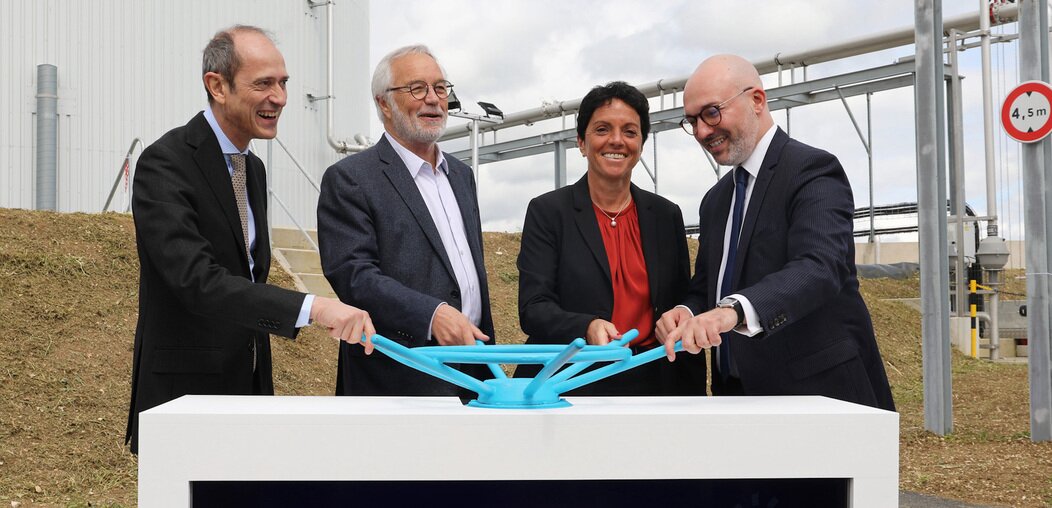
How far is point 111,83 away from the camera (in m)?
10.8

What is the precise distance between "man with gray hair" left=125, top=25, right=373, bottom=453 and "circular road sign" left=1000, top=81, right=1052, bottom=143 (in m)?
6.00

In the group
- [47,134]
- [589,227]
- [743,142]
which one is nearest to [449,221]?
[589,227]

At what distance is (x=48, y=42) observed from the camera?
10.4 m

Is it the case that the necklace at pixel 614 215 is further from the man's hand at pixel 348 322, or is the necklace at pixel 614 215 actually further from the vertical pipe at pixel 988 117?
the vertical pipe at pixel 988 117

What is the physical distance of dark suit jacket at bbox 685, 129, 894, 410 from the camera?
243cm

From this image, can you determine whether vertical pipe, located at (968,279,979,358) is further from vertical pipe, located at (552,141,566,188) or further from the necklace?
the necklace

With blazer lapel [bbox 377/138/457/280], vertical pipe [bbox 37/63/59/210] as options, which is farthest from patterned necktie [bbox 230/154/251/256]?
vertical pipe [bbox 37/63/59/210]

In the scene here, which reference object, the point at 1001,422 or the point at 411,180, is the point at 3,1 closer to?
the point at 411,180

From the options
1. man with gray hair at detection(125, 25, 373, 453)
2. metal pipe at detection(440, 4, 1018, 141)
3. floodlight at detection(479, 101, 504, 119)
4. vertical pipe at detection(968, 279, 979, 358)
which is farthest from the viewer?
metal pipe at detection(440, 4, 1018, 141)

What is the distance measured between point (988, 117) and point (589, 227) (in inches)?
566

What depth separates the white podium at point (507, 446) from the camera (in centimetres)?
152

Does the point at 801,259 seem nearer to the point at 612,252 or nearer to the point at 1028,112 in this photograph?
the point at 612,252

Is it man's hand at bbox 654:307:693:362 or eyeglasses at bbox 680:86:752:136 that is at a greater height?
eyeglasses at bbox 680:86:752:136

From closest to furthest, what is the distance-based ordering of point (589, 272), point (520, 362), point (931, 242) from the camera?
point (520, 362), point (589, 272), point (931, 242)
